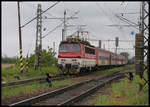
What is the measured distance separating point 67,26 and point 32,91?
23080mm

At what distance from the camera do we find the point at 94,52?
34219 millimetres

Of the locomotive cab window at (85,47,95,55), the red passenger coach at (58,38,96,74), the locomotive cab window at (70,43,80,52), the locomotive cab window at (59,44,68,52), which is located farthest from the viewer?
the locomotive cab window at (85,47,95,55)

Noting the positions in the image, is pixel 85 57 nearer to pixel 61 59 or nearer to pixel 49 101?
pixel 61 59

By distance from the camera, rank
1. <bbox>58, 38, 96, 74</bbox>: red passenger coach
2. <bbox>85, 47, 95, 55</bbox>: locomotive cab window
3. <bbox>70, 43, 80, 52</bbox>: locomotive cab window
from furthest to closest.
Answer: <bbox>85, 47, 95, 55</bbox>: locomotive cab window < <bbox>70, 43, 80, 52</bbox>: locomotive cab window < <bbox>58, 38, 96, 74</bbox>: red passenger coach

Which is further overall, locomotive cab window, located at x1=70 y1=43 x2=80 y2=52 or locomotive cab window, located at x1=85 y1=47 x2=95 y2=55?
locomotive cab window, located at x1=85 y1=47 x2=95 y2=55

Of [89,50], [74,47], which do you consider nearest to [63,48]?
[74,47]

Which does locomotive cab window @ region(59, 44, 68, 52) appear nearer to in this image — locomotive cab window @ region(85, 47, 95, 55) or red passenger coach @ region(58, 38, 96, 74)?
red passenger coach @ region(58, 38, 96, 74)

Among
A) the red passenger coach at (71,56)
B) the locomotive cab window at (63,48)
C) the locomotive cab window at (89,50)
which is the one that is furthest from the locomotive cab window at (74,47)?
the locomotive cab window at (89,50)

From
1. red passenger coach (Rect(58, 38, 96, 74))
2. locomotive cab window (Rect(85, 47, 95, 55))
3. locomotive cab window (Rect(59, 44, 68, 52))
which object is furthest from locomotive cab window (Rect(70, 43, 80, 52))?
locomotive cab window (Rect(85, 47, 95, 55))

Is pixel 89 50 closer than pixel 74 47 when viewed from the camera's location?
No

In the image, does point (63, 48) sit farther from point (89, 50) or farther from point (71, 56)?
point (89, 50)

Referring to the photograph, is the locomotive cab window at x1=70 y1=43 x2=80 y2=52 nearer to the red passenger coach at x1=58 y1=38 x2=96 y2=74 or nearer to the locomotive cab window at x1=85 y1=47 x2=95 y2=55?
the red passenger coach at x1=58 y1=38 x2=96 y2=74

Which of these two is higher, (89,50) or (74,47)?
(74,47)

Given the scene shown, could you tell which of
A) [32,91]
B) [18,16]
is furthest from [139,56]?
[18,16]
